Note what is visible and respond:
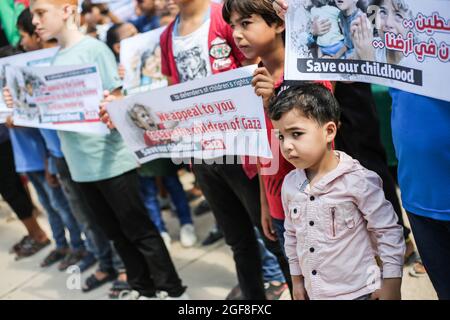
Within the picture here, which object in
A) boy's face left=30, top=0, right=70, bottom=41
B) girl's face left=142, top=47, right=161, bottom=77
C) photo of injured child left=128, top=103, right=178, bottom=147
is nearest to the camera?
photo of injured child left=128, top=103, right=178, bottom=147

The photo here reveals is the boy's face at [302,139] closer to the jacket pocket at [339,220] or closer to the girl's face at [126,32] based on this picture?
the jacket pocket at [339,220]

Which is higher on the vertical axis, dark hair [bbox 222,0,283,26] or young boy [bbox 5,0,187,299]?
dark hair [bbox 222,0,283,26]

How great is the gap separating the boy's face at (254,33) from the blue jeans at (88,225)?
172cm

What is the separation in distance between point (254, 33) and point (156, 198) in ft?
8.14

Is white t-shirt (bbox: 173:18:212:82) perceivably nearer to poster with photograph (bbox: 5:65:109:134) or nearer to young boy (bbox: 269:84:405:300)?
poster with photograph (bbox: 5:65:109:134)

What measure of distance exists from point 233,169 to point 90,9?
3.61m

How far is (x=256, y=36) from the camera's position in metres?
2.28

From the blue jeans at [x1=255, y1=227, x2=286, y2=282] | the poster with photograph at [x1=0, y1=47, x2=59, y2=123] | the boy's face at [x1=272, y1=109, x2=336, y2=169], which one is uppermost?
the poster with photograph at [x1=0, y1=47, x2=59, y2=123]

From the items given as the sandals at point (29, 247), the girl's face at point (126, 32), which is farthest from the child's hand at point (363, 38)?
the sandals at point (29, 247)

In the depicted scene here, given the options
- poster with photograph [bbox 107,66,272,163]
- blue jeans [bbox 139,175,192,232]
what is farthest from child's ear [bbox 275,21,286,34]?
blue jeans [bbox 139,175,192,232]

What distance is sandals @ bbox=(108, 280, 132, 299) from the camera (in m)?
3.81

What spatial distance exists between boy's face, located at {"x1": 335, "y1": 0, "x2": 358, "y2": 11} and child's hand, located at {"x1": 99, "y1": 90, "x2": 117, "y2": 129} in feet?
4.80

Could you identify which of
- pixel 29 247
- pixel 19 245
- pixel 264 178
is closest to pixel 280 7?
pixel 264 178

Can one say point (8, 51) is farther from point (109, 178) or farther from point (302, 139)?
point (302, 139)
